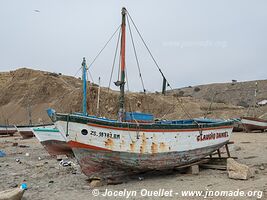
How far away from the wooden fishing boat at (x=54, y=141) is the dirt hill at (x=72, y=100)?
12.1 m

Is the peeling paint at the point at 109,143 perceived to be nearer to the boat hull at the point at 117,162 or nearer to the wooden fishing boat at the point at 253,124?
the boat hull at the point at 117,162

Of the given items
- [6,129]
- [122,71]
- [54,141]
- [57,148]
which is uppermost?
[122,71]

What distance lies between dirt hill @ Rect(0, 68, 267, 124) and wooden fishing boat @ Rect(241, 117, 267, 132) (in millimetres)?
5095

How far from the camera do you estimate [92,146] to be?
25.7 ft

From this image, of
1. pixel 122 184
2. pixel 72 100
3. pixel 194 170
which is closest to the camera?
pixel 122 184

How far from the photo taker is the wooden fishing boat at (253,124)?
21391mm

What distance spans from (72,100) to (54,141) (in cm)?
2370

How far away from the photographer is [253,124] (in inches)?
848

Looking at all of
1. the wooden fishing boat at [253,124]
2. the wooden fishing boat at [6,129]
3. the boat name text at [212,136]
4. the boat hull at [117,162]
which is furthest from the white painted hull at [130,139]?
the wooden fishing boat at [6,129]

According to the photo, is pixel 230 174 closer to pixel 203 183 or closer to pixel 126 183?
pixel 203 183

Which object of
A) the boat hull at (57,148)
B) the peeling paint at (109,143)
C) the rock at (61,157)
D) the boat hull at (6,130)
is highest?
the peeling paint at (109,143)

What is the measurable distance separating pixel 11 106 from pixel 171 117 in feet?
95.8

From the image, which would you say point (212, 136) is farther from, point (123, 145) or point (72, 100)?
point (72, 100)

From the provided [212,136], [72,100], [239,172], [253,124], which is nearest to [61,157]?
[212,136]
